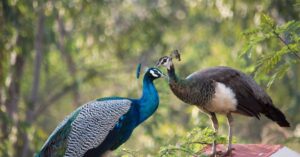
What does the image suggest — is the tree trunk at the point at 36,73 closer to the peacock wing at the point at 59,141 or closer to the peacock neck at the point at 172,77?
the peacock neck at the point at 172,77

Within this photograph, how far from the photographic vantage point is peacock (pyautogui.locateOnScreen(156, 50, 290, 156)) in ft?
20.2

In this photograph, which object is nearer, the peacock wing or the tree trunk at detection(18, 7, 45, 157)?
the peacock wing

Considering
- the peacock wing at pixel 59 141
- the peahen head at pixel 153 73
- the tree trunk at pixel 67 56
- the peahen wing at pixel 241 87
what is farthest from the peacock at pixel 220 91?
the tree trunk at pixel 67 56

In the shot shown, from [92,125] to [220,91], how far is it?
1.03 meters

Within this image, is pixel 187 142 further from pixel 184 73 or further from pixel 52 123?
pixel 52 123

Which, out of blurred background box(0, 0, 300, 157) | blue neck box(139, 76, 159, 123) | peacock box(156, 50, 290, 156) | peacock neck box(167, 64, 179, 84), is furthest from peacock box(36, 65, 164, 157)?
blurred background box(0, 0, 300, 157)

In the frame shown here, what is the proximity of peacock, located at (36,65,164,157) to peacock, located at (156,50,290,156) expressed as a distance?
0.36 metres

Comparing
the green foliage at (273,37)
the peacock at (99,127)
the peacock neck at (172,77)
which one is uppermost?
the green foliage at (273,37)

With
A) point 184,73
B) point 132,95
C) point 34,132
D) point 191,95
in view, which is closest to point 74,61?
point 184,73

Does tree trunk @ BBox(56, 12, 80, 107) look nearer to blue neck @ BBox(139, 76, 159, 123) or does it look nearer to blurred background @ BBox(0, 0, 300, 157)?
blurred background @ BBox(0, 0, 300, 157)

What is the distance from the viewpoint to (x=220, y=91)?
6168 millimetres

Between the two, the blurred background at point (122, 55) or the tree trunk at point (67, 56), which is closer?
the blurred background at point (122, 55)

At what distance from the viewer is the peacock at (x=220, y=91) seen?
617 cm

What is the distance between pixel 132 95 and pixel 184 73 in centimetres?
230
